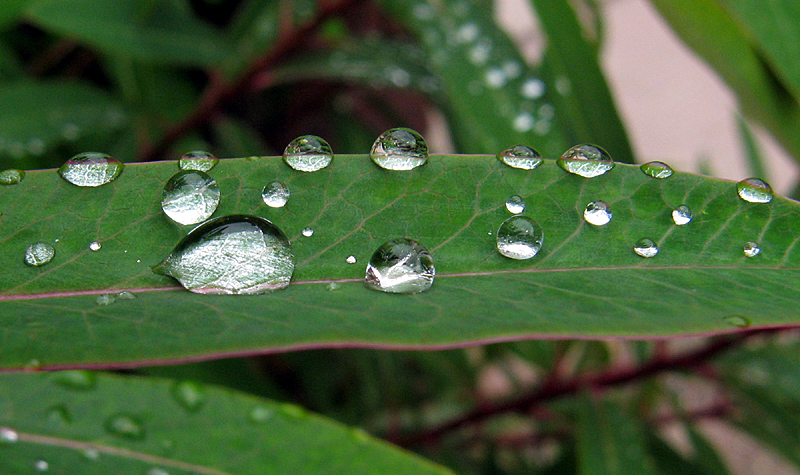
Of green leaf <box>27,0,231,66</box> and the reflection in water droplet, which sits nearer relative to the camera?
the reflection in water droplet

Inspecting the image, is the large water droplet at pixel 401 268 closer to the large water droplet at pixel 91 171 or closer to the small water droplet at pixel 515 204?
the small water droplet at pixel 515 204

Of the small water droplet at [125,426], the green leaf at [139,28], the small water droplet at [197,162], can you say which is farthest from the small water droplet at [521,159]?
the green leaf at [139,28]

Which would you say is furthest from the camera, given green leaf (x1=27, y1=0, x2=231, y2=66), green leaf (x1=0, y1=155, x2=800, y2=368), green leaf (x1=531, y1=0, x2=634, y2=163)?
green leaf (x1=27, y1=0, x2=231, y2=66)

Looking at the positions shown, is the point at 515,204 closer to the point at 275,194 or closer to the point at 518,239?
the point at 518,239

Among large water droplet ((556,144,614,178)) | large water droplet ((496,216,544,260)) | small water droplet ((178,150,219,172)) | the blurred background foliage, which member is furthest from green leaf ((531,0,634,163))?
small water droplet ((178,150,219,172))

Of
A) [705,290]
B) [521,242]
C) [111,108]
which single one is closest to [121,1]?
[111,108]

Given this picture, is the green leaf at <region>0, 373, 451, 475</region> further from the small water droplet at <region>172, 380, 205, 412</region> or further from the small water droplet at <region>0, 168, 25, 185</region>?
the small water droplet at <region>0, 168, 25, 185</region>

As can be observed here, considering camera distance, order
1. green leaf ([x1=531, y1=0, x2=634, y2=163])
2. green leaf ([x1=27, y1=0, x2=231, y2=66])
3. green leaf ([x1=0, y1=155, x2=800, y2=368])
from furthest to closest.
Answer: green leaf ([x1=27, y1=0, x2=231, y2=66]) < green leaf ([x1=531, y1=0, x2=634, y2=163]) < green leaf ([x1=0, y1=155, x2=800, y2=368])
